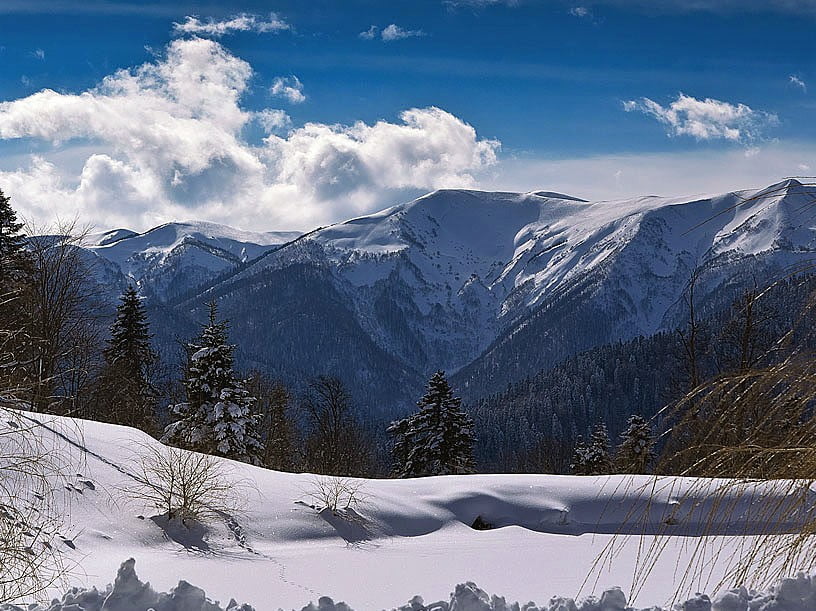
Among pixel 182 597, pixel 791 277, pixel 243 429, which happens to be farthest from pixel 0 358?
pixel 243 429

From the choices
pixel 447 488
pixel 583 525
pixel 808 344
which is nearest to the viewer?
pixel 808 344

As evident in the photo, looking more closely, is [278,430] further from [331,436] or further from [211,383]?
[211,383]

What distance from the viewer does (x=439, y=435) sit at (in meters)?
27.3

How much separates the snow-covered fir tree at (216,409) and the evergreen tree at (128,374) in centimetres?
257

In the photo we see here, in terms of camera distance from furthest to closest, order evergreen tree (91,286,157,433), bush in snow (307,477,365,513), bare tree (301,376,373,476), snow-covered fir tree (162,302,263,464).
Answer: bare tree (301,376,373,476) < evergreen tree (91,286,157,433) < snow-covered fir tree (162,302,263,464) < bush in snow (307,477,365,513)

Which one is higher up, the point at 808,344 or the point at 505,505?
the point at 808,344

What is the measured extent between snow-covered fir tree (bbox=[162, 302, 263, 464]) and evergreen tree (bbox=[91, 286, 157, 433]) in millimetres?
2566

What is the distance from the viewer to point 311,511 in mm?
11102

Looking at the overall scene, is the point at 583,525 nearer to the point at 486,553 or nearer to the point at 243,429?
the point at 486,553

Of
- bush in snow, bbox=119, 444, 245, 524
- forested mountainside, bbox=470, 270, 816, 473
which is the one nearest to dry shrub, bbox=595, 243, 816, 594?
bush in snow, bbox=119, 444, 245, 524

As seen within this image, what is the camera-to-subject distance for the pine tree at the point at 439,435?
89.3 feet

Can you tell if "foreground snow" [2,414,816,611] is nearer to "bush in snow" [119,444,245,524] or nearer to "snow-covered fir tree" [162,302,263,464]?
"bush in snow" [119,444,245,524]

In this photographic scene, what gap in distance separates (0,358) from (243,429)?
55.4ft

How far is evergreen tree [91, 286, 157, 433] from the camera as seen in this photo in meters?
24.4
